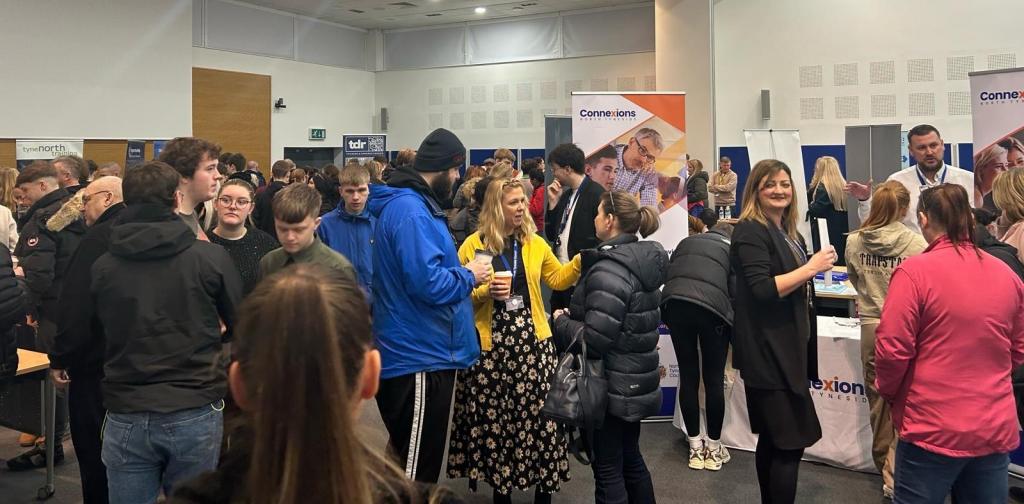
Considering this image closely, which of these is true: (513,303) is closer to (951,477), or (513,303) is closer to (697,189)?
(951,477)

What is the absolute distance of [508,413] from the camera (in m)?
3.41

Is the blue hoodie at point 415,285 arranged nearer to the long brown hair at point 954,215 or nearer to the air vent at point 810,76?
the long brown hair at point 954,215

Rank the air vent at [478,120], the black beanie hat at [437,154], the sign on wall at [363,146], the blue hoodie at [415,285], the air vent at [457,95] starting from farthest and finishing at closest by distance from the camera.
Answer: the air vent at [457,95], the air vent at [478,120], the sign on wall at [363,146], the black beanie hat at [437,154], the blue hoodie at [415,285]

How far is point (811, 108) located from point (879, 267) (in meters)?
8.95

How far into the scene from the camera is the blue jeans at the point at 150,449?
2.32m

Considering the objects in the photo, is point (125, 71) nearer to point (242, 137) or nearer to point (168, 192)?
point (242, 137)

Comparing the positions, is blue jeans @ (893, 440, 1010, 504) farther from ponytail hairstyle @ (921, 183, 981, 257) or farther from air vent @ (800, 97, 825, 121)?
air vent @ (800, 97, 825, 121)

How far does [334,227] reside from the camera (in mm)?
4355

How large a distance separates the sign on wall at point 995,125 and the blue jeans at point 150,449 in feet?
14.0

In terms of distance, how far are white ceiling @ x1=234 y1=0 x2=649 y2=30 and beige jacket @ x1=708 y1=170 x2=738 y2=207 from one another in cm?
483

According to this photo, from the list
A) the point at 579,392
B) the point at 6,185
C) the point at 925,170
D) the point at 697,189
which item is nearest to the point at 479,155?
the point at 697,189

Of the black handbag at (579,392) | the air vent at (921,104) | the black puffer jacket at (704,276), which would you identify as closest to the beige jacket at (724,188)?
the air vent at (921,104)

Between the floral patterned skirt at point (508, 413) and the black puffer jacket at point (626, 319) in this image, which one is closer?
the black puffer jacket at point (626, 319)

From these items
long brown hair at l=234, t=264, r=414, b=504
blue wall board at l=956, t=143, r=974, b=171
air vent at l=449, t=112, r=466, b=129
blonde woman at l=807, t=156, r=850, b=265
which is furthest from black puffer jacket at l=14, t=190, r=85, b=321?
air vent at l=449, t=112, r=466, b=129
